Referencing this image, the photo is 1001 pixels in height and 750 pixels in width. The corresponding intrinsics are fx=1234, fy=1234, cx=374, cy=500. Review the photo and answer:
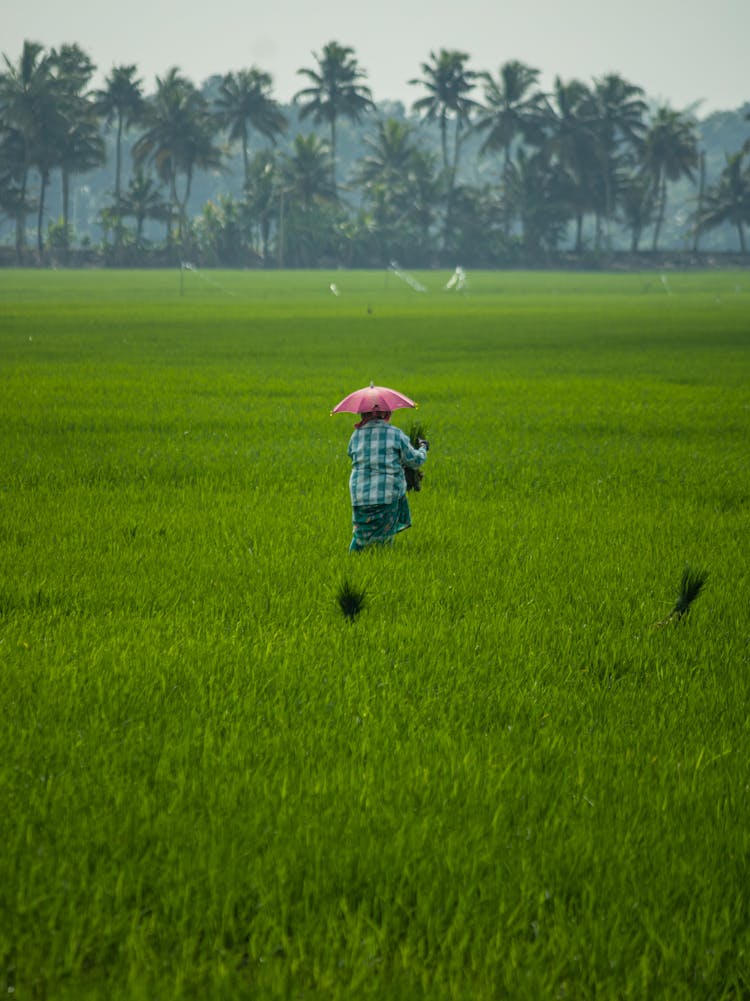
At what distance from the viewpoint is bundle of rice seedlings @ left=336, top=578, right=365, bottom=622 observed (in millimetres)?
5703

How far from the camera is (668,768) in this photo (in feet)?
13.7

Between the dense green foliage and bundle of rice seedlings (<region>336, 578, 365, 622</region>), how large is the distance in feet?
0.22

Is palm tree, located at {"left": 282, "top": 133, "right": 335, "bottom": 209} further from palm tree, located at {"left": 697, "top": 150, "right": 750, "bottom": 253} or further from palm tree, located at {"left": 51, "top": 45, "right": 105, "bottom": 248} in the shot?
palm tree, located at {"left": 697, "top": 150, "right": 750, "bottom": 253}

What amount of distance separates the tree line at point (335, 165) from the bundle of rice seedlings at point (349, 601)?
264 feet

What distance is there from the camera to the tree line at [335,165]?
87.9m

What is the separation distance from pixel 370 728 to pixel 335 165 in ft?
298

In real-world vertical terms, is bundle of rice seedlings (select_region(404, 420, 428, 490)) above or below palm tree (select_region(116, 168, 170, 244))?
below

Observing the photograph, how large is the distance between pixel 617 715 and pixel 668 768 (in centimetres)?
60

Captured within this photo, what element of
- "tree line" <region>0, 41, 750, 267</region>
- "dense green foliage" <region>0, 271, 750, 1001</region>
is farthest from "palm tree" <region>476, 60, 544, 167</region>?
"dense green foliage" <region>0, 271, 750, 1001</region>

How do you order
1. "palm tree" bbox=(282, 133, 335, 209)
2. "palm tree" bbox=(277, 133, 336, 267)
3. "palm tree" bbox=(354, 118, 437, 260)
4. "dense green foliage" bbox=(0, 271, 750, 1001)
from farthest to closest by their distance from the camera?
"palm tree" bbox=(354, 118, 437, 260) → "palm tree" bbox=(277, 133, 336, 267) → "palm tree" bbox=(282, 133, 335, 209) → "dense green foliage" bbox=(0, 271, 750, 1001)

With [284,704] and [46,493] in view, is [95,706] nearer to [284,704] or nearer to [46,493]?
[284,704]

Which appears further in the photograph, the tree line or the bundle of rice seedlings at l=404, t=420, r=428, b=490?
the tree line

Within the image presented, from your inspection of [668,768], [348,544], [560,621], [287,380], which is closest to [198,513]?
[348,544]

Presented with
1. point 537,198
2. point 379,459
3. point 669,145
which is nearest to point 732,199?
point 669,145
